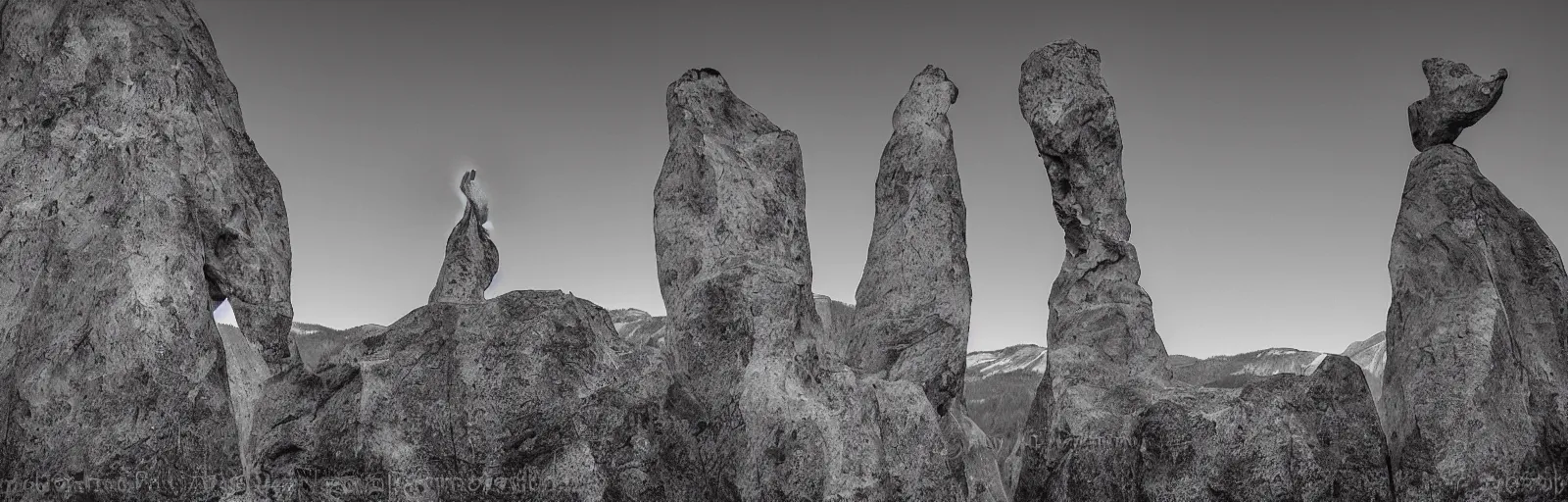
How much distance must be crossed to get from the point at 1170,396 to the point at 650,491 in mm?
5908

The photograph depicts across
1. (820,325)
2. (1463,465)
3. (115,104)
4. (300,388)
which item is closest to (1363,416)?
(1463,465)

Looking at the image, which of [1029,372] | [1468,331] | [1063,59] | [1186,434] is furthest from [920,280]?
[1029,372]

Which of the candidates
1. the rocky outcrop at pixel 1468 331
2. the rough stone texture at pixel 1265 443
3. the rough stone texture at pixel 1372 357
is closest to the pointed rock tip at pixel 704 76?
the rough stone texture at pixel 1265 443

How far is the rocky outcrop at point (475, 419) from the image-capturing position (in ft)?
31.8

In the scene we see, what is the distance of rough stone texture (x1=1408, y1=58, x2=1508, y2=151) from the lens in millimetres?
13000

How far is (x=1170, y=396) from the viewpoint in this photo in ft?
38.7

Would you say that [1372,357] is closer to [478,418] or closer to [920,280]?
[920,280]

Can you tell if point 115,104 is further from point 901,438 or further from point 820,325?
point 901,438

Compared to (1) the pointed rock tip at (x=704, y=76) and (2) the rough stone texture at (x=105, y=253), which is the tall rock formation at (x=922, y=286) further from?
(2) the rough stone texture at (x=105, y=253)

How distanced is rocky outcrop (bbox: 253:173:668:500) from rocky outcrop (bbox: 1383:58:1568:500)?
839 cm

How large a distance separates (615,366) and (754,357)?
1.83 m

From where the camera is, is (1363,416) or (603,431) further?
(1363,416)

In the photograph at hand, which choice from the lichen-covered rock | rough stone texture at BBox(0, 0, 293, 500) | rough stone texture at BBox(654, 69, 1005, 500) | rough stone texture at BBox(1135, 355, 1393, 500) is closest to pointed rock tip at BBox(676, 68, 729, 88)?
rough stone texture at BBox(654, 69, 1005, 500)

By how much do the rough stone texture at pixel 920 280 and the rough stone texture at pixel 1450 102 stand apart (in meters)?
6.81
